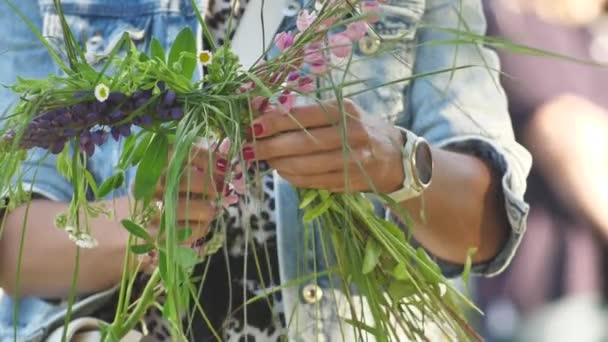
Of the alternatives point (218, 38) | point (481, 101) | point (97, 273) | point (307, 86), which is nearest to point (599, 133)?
point (481, 101)

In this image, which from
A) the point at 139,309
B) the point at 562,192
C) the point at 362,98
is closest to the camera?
the point at 139,309

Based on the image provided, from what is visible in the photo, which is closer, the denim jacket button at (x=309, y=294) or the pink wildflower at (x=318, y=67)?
the pink wildflower at (x=318, y=67)

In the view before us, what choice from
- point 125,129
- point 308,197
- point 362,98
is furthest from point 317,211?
point 362,98

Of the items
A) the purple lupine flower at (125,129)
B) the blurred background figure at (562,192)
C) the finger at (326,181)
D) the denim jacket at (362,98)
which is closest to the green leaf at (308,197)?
the finger at (326,181)

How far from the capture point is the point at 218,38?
0.81 metres

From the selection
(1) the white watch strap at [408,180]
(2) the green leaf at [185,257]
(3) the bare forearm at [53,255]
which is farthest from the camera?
(3) the bare forearm at [53,255]

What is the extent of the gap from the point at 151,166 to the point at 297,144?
0.09m

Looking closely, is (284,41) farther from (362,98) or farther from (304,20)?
(362,98)

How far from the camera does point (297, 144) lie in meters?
0.52

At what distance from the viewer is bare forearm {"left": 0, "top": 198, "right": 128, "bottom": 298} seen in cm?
72

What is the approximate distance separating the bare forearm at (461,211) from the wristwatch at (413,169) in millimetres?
71

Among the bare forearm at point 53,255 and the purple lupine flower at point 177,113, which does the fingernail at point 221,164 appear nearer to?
the purple lupine flower at point 177,113

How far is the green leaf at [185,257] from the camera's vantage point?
448 mm

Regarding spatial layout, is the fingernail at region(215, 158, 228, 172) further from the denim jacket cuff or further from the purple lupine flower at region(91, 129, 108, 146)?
the denim jacket cuff
